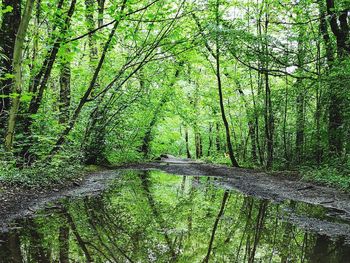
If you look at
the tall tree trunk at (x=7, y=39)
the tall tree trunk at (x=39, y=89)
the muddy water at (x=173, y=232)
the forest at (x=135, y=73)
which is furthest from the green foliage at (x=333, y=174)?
the tall tree trunk at (x=7, y=39)

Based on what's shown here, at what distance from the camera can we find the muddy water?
354 centimetres

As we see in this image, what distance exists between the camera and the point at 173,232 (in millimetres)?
4371

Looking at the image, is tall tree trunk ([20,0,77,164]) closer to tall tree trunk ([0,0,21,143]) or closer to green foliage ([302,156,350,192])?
tall tree trunk ([0,0,21,143])

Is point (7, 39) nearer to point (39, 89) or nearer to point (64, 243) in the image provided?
point (39, 89)

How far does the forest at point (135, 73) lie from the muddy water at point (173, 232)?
2.60 m

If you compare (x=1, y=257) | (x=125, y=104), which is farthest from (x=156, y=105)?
(x=1, y=257)

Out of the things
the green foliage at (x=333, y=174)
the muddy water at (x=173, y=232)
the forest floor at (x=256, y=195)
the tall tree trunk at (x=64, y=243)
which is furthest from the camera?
the green foliage at (x=333, y=174)

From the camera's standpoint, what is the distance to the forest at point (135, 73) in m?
7.52

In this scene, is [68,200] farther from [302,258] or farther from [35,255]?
[302,258]

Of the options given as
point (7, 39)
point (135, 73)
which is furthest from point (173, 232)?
point (135, 73)

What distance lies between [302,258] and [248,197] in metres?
3.59

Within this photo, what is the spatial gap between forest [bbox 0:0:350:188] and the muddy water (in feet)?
8.52

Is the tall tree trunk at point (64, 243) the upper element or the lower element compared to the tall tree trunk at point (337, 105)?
lower

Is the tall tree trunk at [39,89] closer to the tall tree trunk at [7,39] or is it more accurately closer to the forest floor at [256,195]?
the tall tree trunk at [7,39]
